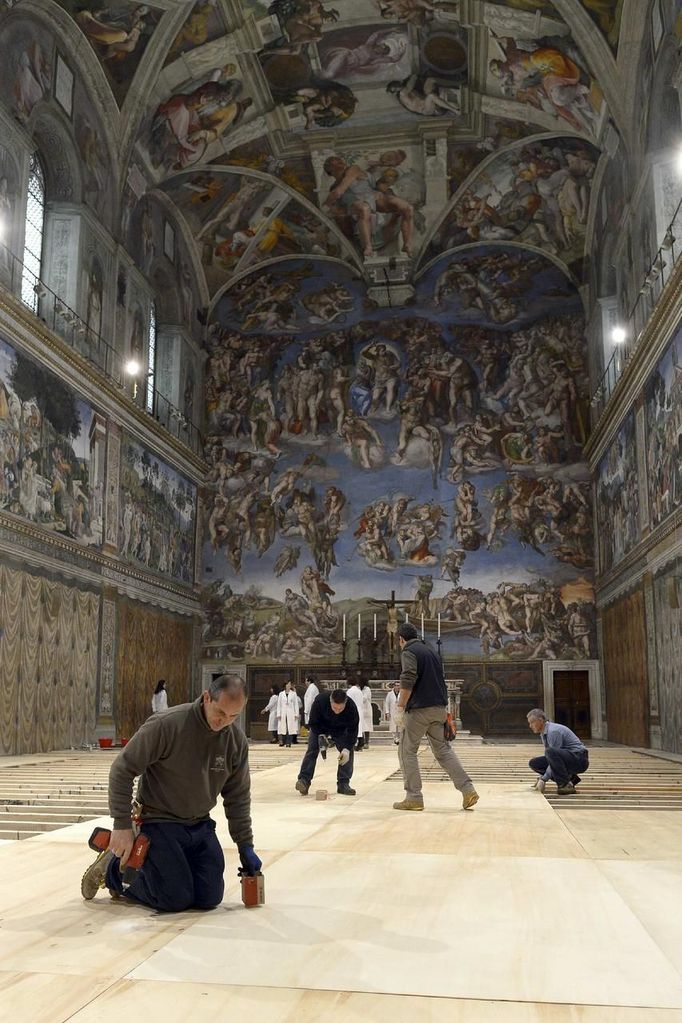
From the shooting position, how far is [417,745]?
8.73 m

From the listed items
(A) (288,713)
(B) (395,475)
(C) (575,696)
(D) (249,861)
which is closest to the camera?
(D) (249,861)

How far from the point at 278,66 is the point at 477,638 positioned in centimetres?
1586

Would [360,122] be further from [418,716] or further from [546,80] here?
[418,716]

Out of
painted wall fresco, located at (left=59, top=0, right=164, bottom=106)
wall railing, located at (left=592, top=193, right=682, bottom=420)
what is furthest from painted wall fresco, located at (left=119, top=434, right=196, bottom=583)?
wall railing, located at (left=592, top=193, right=682, bottom=420)

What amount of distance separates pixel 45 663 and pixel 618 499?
13.9 metres

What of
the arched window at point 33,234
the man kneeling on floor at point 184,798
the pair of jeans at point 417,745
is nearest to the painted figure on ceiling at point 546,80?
the arched window at point 33,234

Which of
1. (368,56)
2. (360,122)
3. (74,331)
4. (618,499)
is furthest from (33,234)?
(618,499)

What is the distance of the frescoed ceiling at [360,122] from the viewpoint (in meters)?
21.4

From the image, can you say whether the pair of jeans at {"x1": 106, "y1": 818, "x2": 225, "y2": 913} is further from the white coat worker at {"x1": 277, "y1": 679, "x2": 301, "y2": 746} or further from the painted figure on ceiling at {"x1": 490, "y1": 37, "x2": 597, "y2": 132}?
the painted figure on ceiling at {"x1": 490, "y1": 37, "x2": 597, "y2": 132}

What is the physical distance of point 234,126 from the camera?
25219 mm

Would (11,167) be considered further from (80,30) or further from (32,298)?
(80,30)

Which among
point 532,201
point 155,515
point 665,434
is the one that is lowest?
point 155,515

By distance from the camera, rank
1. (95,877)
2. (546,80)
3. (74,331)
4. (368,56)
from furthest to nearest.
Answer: (368,56)
(546,80)
(74,331)
(95,877)

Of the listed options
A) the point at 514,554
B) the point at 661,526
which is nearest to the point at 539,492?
the point at 514,554
